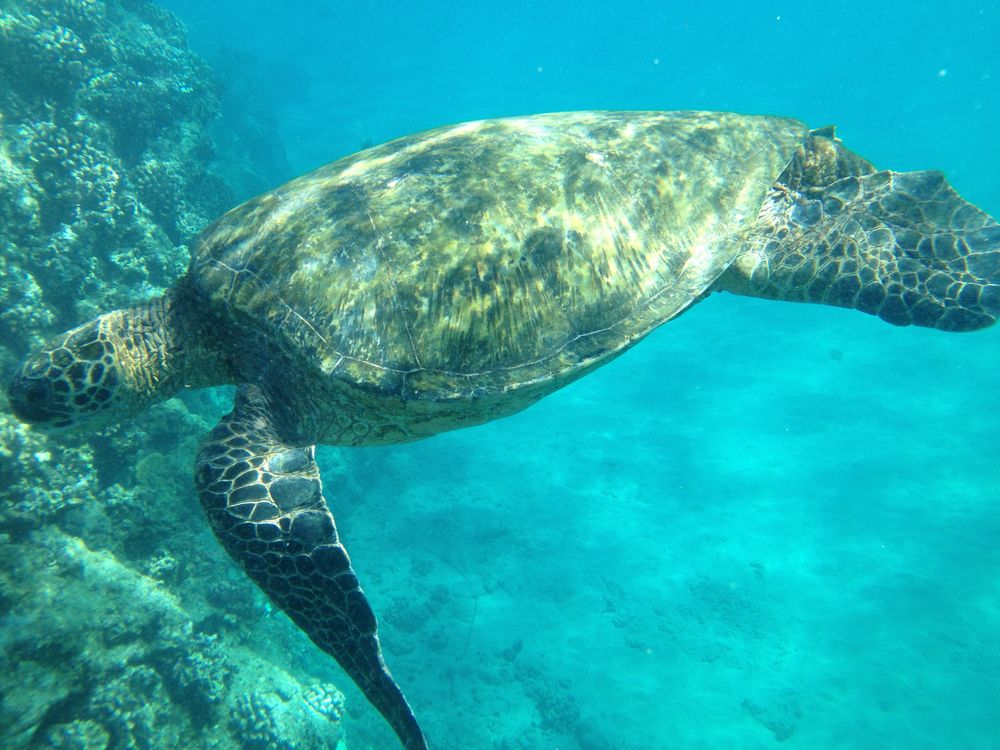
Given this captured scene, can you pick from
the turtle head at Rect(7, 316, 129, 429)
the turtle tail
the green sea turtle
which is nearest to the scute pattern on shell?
the green sea turtle

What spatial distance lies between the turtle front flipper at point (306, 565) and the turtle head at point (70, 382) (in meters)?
1.62

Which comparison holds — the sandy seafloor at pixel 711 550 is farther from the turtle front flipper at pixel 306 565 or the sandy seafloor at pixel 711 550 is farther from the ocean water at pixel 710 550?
the turtle front flipper at pixel 306 565

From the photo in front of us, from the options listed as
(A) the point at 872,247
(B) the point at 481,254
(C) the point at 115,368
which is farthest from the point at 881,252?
(C) the point at 115,368

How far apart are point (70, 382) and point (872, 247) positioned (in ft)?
23.7

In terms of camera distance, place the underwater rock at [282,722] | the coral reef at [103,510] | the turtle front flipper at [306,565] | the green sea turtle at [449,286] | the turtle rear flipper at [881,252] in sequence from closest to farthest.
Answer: the turtle front flipper at [306,565], the green sea turtle at [449,286], the turtle rear flipper at [881,252], the coral reef at [103,510], the underwater rock at [282,722]

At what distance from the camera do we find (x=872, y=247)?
4895 mm

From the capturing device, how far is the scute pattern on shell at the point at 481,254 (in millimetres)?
3777

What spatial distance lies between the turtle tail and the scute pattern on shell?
504 millimetres

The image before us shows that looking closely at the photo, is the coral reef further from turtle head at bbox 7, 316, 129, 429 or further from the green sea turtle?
the green sea turtle

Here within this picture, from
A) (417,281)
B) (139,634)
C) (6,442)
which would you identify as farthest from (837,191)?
(6,442)

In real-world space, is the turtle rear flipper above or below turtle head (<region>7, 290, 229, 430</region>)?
above

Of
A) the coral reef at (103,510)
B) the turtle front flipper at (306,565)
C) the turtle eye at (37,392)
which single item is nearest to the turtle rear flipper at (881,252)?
the turtle front flipper at (306,565)

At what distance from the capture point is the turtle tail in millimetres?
4629

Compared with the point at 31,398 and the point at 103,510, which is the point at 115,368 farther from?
the point at 103,510
